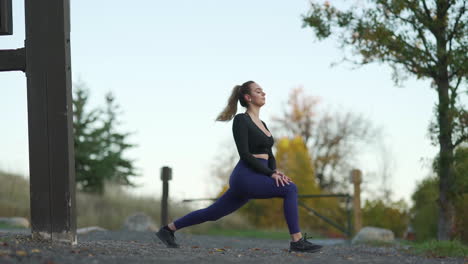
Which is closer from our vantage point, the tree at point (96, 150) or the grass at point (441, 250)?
the grass at point (441, 250)

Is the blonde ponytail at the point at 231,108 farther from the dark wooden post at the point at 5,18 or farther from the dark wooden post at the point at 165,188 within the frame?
the dark wooden post at the point at 165,188

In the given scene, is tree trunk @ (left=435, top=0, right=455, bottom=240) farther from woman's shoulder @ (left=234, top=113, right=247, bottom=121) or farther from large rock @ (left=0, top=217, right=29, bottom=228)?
large rock @ (left=0, top=217, right=29, bottom=228)

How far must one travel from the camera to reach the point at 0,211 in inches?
659

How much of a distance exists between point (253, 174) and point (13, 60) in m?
2.81

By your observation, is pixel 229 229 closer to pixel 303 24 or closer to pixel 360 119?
pixel 303 24

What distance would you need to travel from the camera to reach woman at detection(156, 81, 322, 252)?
5.99 m

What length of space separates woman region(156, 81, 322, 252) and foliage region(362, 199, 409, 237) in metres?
16.7

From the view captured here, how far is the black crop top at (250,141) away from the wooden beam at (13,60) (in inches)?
91.8

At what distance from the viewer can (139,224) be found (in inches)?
582

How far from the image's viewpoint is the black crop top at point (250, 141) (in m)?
6.01

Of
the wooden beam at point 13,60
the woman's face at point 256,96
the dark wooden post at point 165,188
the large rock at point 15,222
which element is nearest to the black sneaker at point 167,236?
the woman's face at point 256,96

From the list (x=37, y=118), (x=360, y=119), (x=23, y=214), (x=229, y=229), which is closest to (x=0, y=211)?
(x=23, y=214)

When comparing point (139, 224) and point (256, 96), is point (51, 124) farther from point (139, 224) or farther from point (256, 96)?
point (139, 224)

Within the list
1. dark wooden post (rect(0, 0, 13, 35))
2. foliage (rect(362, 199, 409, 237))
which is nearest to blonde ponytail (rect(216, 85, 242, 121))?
dark wooden post (rect(0, 0, 13, 35))
